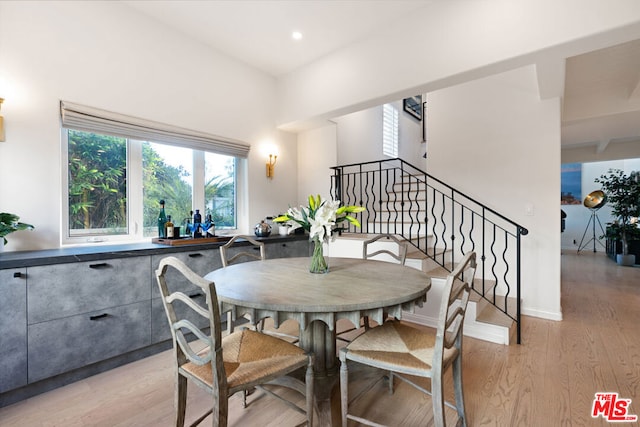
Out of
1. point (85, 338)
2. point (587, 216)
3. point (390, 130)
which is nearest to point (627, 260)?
point (587, 216)

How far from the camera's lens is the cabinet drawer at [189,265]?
233 cm

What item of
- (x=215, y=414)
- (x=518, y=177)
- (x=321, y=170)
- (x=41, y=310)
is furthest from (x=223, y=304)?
(x=518, y=177)

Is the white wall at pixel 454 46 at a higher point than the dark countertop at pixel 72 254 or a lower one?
higher

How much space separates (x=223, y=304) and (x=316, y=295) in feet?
1.43

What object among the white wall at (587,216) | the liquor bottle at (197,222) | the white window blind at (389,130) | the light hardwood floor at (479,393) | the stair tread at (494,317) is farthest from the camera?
the white wall at (587,216)

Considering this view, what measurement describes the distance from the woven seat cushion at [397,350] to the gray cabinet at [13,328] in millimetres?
1976

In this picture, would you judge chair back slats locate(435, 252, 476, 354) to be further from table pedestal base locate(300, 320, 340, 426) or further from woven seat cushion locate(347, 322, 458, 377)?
table pedestal base locate(300, 320, 340, 426)

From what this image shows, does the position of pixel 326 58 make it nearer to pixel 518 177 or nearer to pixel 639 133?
pixel 518 177

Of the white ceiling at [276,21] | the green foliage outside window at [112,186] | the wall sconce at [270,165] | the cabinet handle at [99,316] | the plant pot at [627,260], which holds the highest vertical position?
the white ceiling at [276,21]

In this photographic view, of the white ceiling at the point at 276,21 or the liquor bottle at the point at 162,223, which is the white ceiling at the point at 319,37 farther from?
the liquor bottle at the point at 162,223

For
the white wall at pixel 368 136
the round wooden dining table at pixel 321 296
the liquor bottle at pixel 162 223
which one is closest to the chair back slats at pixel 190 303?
the round wooden dining table at pixel 321 296

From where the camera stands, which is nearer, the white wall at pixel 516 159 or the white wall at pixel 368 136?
the white wall at pixel 516 159

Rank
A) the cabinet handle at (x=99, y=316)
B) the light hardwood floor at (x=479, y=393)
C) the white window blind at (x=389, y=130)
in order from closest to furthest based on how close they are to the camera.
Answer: the light hardwood floor at (x=479, y=393) → the cabinet handle at (x=99, y=316) → the white window blind at (x=389, y=130)

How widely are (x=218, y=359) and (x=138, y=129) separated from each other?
7.83 ft
